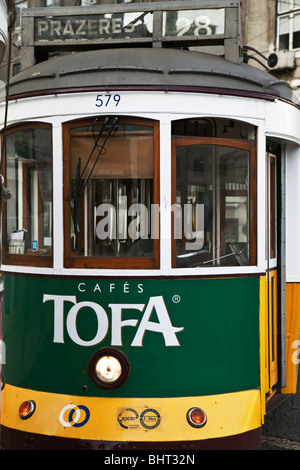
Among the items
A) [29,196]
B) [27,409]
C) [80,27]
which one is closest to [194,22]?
[80,27]

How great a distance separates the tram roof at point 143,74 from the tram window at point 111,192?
26 centimetres

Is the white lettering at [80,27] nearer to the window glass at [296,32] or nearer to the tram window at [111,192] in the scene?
the tram window at [111,192]

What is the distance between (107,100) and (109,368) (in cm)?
170

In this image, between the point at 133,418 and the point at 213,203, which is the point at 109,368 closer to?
the point at 133,418

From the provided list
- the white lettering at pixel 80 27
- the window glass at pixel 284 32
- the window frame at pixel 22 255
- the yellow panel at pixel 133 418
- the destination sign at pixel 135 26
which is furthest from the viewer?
the window glass at pixel 284 32

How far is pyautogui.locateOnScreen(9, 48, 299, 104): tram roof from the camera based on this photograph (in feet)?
13.3

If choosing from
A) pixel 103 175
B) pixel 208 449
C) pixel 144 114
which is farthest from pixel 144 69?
pixel 208 449

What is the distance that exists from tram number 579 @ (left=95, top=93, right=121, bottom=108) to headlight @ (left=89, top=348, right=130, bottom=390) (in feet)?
5.08

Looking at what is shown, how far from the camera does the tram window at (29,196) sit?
166 inches

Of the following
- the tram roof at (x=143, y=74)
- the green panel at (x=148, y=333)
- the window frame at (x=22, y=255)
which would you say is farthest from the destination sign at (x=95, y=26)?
the green panel at (x=148, y=333)

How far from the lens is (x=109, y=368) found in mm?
3951

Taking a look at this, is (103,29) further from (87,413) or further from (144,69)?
(87,413)

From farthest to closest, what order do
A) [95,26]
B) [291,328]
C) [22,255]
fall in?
[291,328] → [95,26] → [22,255]

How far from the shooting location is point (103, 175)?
13.3ft
